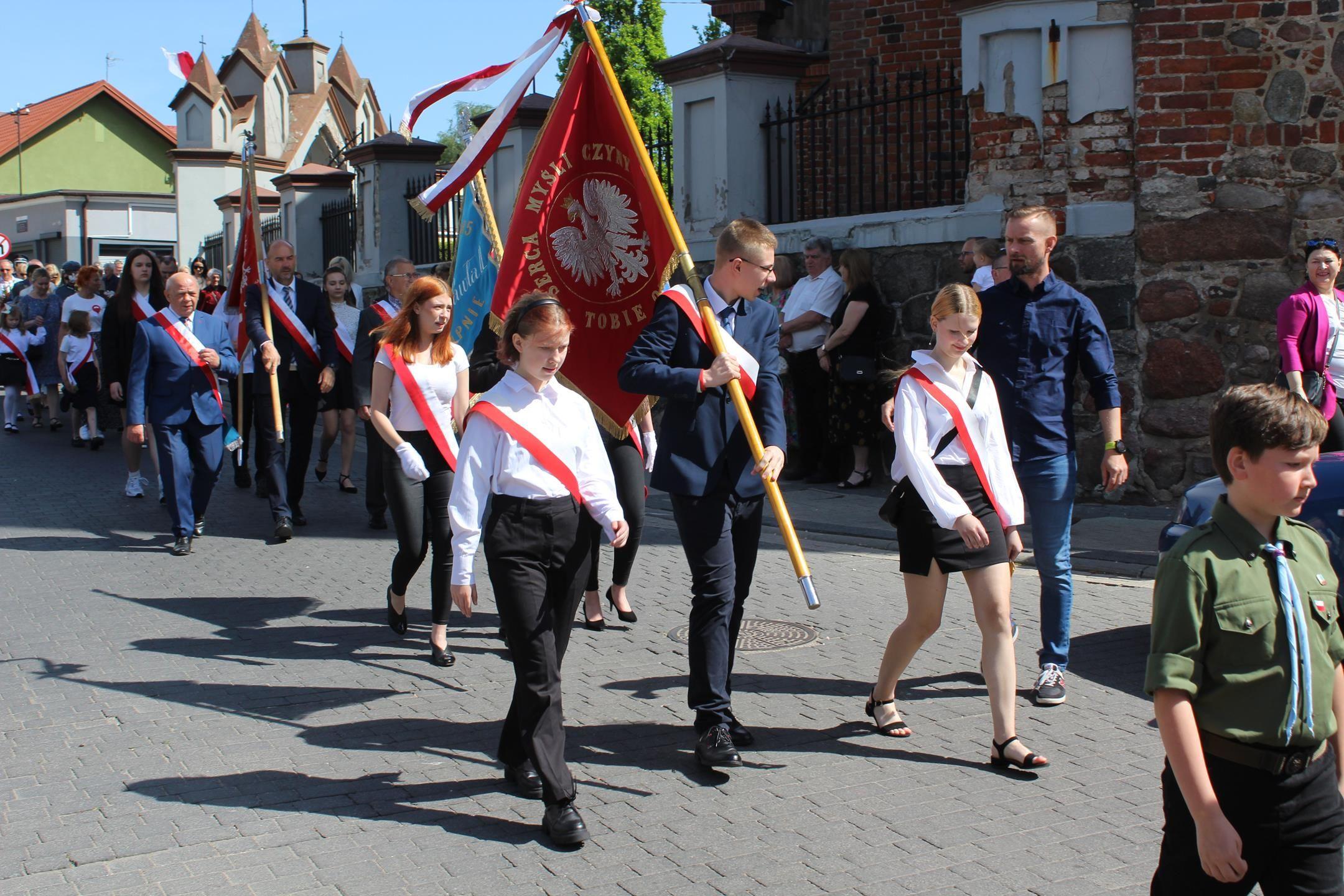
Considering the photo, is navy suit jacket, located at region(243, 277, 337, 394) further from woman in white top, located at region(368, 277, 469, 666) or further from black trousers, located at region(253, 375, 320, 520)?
woman in white top, located at region(368, 277, 469, 666)

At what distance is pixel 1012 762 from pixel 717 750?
40.3 inches

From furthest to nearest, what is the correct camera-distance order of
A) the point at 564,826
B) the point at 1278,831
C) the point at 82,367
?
1. the point at 82,367
2. the point at 564,826
3. the point at 1278,831

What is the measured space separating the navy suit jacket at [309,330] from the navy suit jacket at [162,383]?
1031 millimetres

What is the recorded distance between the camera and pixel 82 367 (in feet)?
53.0

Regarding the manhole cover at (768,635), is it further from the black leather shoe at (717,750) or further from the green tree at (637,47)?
the green tree at (637,47)

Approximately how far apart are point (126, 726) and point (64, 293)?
47.1 feet

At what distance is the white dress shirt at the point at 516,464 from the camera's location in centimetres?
465

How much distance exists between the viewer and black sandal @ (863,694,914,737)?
546cm

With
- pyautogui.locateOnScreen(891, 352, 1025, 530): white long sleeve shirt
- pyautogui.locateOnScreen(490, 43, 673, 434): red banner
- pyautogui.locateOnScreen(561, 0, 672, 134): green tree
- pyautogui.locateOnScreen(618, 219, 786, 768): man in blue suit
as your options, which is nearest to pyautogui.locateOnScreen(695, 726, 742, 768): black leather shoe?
pyautogui.locateOnScreen(618, 219, 786, 768): man in blue suit

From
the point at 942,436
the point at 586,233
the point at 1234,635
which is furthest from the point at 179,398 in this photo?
the point at 1234,635

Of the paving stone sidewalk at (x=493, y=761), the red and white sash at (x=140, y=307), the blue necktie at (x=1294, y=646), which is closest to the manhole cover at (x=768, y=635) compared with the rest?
the paving stone sidewalk at (x=493, y=761)

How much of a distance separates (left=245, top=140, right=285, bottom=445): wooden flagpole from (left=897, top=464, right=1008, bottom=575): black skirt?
20.4 feet

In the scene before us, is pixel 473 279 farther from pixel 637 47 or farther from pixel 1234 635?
pixel 637 47

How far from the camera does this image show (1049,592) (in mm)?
5883
